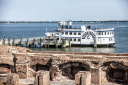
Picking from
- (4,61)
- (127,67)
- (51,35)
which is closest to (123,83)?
(127,67)

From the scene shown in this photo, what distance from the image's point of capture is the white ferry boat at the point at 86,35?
190ft

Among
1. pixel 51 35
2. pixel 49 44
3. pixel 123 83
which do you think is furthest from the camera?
pixel 51 35

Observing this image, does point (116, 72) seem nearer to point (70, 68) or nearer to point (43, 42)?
point (70, 68)

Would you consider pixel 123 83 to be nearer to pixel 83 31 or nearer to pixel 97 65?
→ pixel 97 65

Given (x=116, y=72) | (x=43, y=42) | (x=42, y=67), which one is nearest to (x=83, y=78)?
(x=116, y=72)

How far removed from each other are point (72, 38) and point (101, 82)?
1534 inches

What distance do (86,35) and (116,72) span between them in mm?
37754

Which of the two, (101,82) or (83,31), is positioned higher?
(83,31)

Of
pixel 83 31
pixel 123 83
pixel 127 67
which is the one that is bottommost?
pixel 123 83

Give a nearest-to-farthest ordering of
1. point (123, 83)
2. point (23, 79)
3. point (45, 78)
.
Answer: point (45, 78) → point (123, 83) → point (23, 79)

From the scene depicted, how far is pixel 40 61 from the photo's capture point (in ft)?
72.8

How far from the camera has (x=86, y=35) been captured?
58.6m

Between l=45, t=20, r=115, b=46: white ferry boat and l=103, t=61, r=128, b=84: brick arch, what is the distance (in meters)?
36.6

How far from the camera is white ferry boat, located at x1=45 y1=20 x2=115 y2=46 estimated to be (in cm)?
5791
